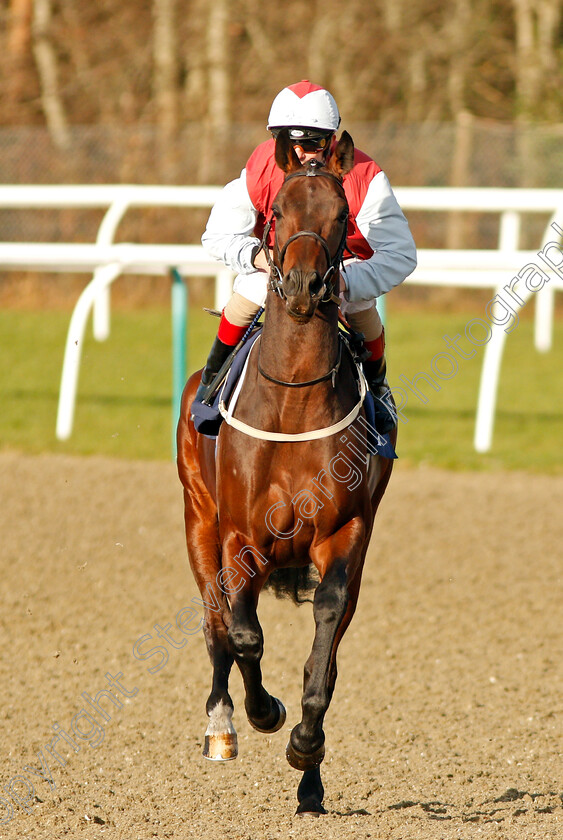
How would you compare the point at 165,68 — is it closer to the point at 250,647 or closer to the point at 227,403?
the point at 227,403

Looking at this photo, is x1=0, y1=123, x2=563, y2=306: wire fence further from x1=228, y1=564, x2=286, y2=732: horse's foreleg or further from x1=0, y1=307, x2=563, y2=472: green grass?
x1=228, y1=564, x2=286, y2=732: horse's foreleg

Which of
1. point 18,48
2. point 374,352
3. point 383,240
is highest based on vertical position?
point 383,240

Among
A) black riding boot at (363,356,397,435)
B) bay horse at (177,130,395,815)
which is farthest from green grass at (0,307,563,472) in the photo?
bay horse at (177,130,395,815)

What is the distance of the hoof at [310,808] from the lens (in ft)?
11.1

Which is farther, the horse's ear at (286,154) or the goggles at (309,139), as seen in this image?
the goggles at (309,139)

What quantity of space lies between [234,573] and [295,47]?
57.0 ft

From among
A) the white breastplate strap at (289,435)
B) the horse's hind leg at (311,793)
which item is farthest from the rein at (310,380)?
the horse's hind leg at (311,793)

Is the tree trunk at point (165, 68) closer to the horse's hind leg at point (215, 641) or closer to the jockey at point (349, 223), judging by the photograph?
the horse's hind leg at point (215, 641)

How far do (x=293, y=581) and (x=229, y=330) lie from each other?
884 millimetres

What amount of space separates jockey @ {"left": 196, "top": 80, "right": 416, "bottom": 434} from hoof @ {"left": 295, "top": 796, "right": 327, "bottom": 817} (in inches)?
47.7

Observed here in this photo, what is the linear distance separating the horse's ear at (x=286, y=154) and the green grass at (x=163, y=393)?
5.56m

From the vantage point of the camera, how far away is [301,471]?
3365mm

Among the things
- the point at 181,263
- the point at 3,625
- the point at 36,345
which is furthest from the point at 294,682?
the point at 36,345

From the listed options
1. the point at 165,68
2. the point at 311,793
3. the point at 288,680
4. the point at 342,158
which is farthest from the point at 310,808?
the point at 165,68
